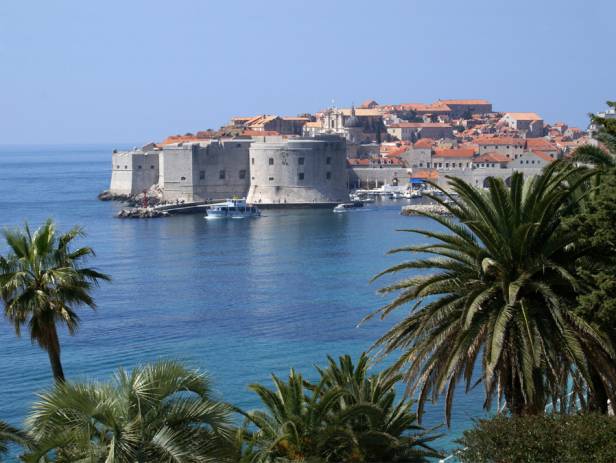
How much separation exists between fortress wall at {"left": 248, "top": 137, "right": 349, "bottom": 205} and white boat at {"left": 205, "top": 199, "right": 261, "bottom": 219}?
3026 mm

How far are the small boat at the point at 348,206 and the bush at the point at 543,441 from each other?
45.2m

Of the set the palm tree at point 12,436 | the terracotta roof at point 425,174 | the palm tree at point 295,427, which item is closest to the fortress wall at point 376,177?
the terracotta roof at point 425,174

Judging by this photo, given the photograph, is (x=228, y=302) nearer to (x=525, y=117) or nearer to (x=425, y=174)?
(x=425, y=174)

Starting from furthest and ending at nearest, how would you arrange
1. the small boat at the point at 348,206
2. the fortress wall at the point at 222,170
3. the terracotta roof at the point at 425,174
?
the terracotta roof at the point at 425,174, the fortress wall at the point at 222,170, the small boat at the point at 348,206

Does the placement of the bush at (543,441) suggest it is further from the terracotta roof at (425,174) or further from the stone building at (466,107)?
the stone building at (466,107)

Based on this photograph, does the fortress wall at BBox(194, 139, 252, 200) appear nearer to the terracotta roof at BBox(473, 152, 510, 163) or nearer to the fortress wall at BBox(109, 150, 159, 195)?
the fortress wall at BBox(109, 150, 159, 195)

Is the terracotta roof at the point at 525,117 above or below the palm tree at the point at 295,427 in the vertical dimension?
above

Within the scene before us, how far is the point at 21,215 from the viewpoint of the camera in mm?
49219

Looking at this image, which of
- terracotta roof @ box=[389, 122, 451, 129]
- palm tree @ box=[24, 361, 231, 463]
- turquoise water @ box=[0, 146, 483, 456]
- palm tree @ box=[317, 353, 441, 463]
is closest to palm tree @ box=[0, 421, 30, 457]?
palm tree @ box=[24, 361, 231, 463]

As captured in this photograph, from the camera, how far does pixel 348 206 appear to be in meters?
52.8

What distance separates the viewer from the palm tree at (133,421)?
4.30m

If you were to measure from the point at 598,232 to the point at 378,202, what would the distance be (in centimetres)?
5227

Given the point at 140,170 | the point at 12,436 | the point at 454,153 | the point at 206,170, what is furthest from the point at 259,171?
the point at 12,436

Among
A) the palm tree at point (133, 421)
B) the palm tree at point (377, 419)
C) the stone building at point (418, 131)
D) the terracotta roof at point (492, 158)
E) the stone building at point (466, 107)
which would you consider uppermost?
the stone building at point (466, 107)
